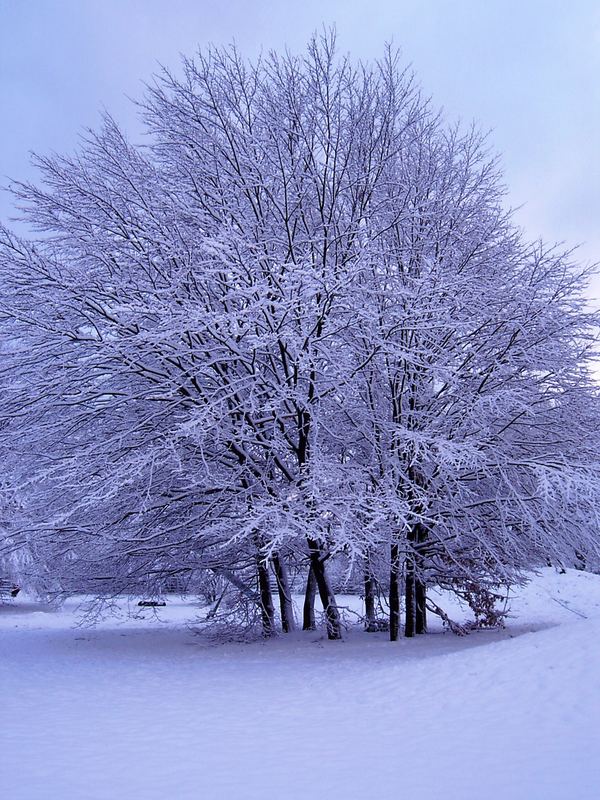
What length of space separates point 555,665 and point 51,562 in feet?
30.0

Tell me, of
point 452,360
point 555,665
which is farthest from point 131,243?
point 555,665

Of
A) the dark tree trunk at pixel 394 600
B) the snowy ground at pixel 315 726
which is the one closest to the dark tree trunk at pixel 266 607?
the dark tree trunk at pixel 394 600

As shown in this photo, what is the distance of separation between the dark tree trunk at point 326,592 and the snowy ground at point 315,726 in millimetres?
1537

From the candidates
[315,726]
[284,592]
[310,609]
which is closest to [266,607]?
[284,592]

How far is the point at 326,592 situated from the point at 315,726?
215 inches

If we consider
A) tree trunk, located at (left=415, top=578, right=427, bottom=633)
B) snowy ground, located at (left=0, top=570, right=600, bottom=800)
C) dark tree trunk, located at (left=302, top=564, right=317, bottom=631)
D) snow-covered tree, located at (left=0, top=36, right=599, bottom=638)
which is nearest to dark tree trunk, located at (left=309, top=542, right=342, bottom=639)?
snow-covered tree, located at (left=0, top=36, right=599, bottom=638)

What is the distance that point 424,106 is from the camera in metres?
12.4

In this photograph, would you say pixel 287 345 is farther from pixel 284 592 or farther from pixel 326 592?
pixel 284 592

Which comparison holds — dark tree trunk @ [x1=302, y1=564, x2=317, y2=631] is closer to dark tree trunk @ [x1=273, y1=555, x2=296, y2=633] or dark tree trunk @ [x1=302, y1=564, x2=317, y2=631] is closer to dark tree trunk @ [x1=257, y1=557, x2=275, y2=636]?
dark tree trunk @ [x1=273, y1=555, x2=296, y2=633]

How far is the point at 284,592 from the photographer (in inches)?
504

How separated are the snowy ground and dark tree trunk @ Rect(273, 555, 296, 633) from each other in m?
2.80

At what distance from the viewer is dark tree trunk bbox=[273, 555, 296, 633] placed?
1255 cm

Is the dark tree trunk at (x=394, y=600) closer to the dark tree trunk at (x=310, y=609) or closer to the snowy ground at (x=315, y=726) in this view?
the snowy ground at (x=315, y=726)

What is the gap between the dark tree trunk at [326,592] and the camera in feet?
35.3
